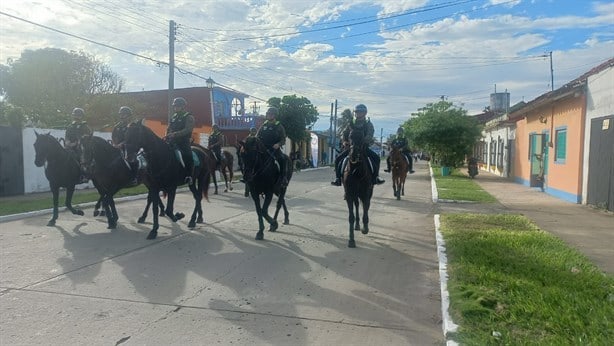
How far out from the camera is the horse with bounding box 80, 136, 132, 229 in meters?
9.69

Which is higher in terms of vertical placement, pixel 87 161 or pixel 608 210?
pixel 87 161

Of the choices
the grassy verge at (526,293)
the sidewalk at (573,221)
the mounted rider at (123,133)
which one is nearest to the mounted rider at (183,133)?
the mounted rider at (123,133)

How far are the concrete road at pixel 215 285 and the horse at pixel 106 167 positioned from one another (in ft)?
2.18

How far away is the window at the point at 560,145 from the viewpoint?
16.4 m

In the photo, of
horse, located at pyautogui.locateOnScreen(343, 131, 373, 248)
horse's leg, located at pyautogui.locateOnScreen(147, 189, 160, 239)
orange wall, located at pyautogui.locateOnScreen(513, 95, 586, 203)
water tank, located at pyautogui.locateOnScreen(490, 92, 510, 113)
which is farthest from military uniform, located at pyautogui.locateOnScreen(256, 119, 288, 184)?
water tank, located at pyautogui.locateOnScreen(490, 92, 510, 113)

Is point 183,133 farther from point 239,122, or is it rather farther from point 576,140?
point 239,122

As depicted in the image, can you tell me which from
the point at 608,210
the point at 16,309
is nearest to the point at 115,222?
the point at 16,309

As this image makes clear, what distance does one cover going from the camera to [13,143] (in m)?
16.2

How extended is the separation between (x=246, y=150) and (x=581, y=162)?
10.8m

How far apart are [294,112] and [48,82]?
1927 cm

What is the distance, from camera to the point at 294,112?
41906 mm

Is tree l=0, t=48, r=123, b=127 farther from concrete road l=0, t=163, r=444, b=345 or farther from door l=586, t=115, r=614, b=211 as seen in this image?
door l=586, t=115, r=614, b=211

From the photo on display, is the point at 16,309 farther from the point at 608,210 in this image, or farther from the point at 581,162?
the point at 581,162

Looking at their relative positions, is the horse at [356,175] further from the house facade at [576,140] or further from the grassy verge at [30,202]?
the grassy verge at [30,202]
